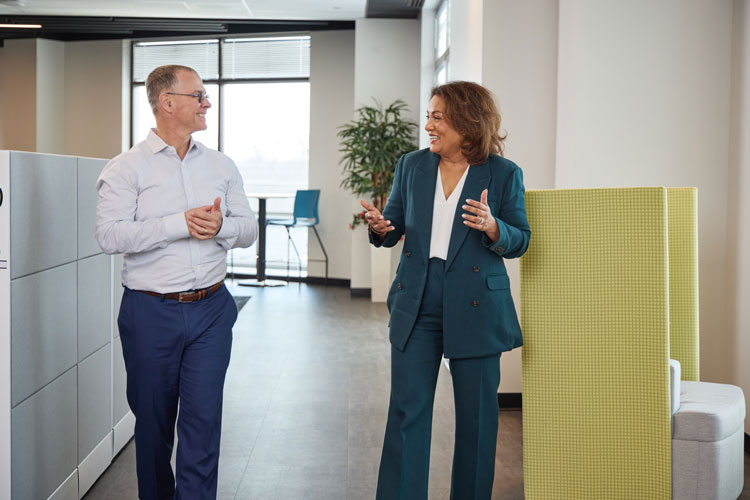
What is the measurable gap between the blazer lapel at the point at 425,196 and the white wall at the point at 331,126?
7.84 metres

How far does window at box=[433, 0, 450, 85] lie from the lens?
25.0 feet

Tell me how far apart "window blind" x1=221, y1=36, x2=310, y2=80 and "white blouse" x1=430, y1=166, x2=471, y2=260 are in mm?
8627

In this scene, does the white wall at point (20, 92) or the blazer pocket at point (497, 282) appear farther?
the white wall at point (20, 92)

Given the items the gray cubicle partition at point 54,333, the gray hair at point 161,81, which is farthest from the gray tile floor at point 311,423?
the gray hair at point 161,81

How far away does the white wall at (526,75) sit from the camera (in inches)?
171

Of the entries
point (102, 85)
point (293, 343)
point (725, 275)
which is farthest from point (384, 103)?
point (725, 275)

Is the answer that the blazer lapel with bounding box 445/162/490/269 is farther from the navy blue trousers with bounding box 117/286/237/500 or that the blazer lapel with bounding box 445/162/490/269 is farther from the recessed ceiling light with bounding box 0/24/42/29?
the recessed ceiling light with bounding box 0/24/42/29

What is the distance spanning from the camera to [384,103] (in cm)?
933

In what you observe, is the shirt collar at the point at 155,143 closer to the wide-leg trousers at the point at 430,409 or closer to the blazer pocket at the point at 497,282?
the wide-leg trousers at the point at 430,409

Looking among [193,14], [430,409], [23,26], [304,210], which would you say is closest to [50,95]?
[23,26]

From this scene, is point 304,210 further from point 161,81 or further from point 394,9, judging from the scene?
point 161,81

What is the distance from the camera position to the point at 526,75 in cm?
436

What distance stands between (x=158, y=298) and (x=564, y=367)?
4.91ft

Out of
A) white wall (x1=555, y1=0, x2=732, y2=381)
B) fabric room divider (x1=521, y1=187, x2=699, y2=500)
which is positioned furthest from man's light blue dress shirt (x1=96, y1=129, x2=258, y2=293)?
white wall (x1=555, y1=0, x2=732, y2=381)
